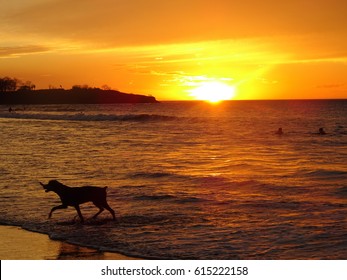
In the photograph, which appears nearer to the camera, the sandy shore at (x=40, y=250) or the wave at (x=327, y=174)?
the sandy shore at (x=40, y=250)

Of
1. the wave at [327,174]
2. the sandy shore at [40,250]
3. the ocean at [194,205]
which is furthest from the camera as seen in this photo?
the wave at [327,174]

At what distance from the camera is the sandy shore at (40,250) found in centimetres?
991

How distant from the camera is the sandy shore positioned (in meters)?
9.91

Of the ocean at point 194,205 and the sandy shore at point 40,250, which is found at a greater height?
the ocean at point 194,205

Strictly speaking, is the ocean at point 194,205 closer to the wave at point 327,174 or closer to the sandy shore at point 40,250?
the wave at point 327,174

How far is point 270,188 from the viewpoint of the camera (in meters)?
18.0

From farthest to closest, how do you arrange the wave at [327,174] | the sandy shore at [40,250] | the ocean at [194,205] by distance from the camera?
the wave at [327,174] → the ocean at [194,205] → the sandy shore at [40,250]

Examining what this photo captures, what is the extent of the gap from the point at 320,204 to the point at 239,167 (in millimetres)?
9556

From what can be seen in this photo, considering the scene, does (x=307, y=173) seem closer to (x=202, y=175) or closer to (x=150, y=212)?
(x=202, y=175)

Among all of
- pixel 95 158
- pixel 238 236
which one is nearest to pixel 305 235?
pixel 238 236

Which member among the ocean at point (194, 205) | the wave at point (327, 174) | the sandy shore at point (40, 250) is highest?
the wave at point (327, 174)

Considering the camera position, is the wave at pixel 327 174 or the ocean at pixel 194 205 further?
the wave at pixel 327 174

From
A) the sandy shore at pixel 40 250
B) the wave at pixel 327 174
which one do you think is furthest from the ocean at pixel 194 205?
the sandy shore at pixel 40 250

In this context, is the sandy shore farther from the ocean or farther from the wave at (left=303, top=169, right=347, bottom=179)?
the wave at (left=303, top=169, right=347, bottom=179)
